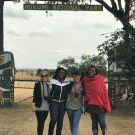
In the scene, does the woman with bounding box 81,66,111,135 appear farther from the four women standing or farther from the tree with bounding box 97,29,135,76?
the tree with bounding box 97,29,135,76

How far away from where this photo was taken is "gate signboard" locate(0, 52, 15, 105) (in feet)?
30.5

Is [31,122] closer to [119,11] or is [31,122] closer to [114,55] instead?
[114,55]

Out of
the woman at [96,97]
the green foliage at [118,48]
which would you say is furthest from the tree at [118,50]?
the woman at [96,97]

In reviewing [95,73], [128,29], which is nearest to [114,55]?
[128,29]

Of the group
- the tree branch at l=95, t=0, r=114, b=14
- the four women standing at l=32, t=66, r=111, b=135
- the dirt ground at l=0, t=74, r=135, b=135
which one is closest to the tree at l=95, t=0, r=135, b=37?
the tree branch at l=95, t=0, r=114, b=14

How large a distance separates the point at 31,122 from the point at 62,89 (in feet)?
9.93

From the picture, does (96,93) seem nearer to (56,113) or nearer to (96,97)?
(96,97)

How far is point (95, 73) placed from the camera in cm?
430

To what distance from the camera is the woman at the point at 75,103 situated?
4.11 meters

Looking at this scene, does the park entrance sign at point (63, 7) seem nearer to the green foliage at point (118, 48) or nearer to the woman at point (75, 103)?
the green foliage at point (118, 48)

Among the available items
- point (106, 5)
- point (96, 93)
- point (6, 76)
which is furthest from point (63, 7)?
point (96, 93)

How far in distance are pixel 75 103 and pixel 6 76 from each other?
608 cm

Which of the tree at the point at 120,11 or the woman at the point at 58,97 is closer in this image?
the woman at the point at 58,97

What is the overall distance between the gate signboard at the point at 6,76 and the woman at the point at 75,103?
5.86m
